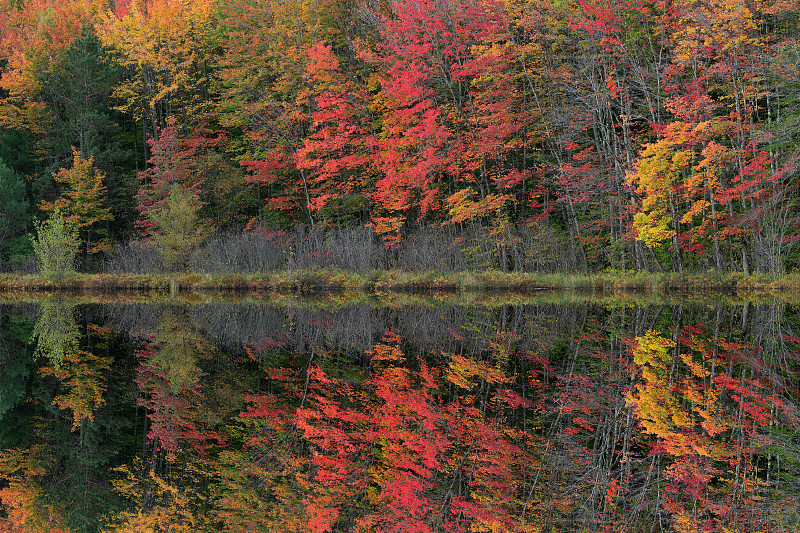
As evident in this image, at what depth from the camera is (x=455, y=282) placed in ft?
67.3

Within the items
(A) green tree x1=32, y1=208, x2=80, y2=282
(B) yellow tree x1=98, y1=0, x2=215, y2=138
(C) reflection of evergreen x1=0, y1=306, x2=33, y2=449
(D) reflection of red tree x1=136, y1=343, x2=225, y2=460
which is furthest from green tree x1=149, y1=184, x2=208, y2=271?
(D) reflection of red tree x1=136, y1=343, x2=225, y2=460

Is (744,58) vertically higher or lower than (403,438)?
higher

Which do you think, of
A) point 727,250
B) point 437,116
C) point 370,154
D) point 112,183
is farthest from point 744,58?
point 112,183

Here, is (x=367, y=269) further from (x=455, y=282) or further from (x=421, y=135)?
(x=421, y=135)

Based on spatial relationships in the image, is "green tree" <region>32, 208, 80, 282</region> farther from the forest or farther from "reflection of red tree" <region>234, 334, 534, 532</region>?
"reflection of red tree" <region>234, 334, 534, 532</region>

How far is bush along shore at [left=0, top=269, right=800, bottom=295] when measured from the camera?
63.4 feet

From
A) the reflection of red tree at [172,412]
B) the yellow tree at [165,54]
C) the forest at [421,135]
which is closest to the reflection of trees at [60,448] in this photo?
the reflection of red tree at [172,412]

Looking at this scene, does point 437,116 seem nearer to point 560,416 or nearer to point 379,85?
point 379,85

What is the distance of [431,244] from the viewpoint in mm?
21578

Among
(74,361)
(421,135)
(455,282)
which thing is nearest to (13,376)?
(74,361)

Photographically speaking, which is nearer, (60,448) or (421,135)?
(60,448)

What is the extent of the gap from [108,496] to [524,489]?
9.25 ft

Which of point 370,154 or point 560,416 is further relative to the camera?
point 370,154

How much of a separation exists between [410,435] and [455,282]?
15171 mm
